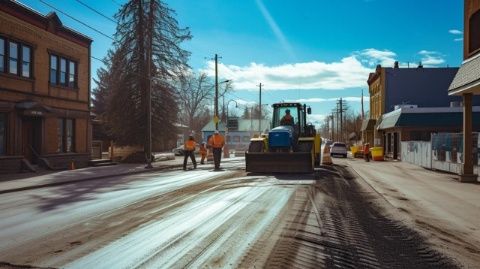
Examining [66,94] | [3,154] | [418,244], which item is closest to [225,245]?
[418,244]

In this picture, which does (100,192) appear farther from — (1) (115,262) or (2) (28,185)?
(1) (115,262)

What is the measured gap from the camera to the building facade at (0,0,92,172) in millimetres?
23797

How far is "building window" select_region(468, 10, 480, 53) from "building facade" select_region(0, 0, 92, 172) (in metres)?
20.5

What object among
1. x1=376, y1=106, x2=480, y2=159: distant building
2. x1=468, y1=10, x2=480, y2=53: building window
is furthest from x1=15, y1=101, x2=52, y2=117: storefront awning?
x1=376, y1=106, x2=480, y2=159: distant building

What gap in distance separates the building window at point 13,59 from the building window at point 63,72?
129 inches

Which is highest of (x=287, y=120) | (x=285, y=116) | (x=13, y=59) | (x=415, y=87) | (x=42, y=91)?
(x=415, y=87)

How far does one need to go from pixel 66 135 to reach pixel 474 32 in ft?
72.6

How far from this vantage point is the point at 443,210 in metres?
11.6

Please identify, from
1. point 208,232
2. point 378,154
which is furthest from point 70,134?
point 378,154

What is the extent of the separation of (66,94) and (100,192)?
628 inches

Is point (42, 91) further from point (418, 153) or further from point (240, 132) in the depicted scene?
point (240, 132)

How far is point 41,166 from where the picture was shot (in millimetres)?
25938

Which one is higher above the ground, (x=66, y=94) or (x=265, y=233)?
(x=66, y=94)

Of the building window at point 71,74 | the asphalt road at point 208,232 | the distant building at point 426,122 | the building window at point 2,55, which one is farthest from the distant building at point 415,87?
the asphalt road at point 208,232
